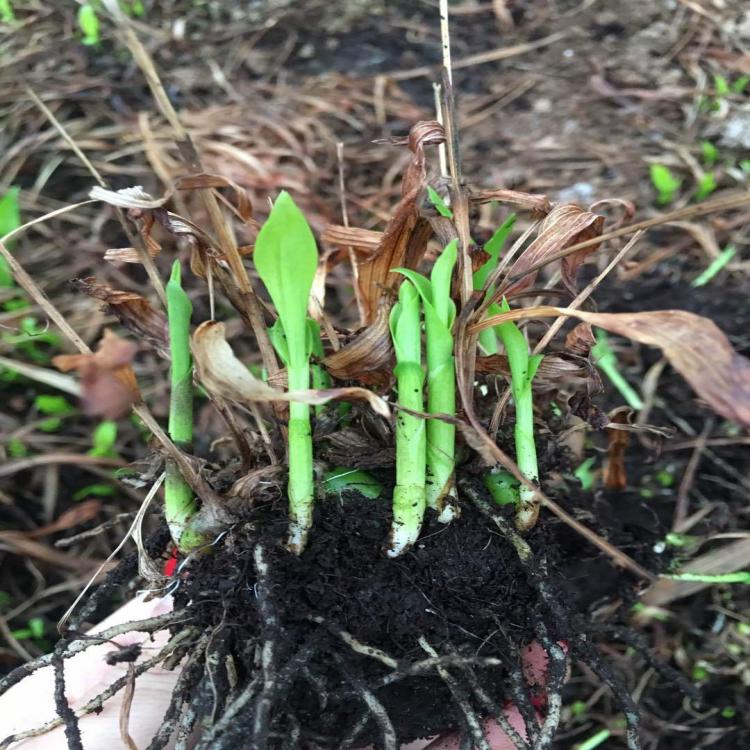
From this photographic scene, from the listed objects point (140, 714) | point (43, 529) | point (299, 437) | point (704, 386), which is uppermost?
point (704, 386)

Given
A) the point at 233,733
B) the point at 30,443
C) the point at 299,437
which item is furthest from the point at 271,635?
the point at 30,443

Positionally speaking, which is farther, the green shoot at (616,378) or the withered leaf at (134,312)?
the green shoot at (616,378)

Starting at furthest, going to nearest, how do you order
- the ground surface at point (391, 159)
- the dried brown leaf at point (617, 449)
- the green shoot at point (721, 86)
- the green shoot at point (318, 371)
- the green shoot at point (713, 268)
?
the green shoot at point (721, 86)
the green shoot at point (713, 268)
the ground surface at point (391, 159)
the dried brown leaf at point (617, 449)
the green shoot at point (318, 371)

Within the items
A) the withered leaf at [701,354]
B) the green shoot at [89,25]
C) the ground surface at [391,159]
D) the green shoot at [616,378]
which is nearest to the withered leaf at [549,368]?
the withered leaf at [701,354]

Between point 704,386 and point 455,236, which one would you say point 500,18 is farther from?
point 704,386

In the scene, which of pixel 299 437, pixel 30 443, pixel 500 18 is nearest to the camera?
pixel 299 437

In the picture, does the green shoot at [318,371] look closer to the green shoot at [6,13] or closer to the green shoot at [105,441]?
the green shoot at [105,441]

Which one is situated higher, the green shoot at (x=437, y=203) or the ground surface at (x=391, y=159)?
the green shoot at (x=437, y=203)
